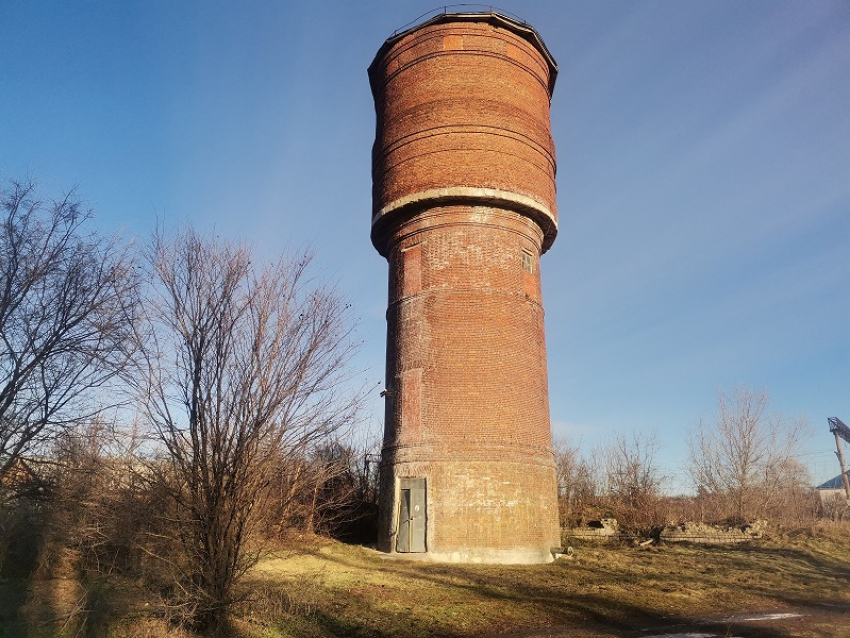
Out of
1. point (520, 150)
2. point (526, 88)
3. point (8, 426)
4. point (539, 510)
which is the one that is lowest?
point (539, 510)

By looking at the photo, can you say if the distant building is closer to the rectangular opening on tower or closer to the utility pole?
the utility pole

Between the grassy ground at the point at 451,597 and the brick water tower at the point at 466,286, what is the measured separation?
118 cm

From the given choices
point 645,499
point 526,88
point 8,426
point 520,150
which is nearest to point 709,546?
point 645,499

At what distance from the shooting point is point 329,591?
8969 millimetres

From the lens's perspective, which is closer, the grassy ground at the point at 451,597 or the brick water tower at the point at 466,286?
the grassy ground at the point at 451,597

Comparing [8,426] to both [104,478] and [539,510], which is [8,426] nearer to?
[104,478]

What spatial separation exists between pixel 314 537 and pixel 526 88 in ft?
40.0

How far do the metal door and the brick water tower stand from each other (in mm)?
31

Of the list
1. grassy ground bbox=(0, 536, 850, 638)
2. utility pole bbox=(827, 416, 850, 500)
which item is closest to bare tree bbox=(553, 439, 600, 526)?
grassy ground bbox=(0, 536, 850, 638)

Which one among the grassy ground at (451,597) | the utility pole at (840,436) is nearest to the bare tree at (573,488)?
the grassy ground at (451,597)

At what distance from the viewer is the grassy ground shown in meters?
7.00

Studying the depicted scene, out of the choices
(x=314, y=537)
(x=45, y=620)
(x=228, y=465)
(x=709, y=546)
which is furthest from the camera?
(x=709, y=546)

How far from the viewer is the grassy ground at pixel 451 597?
275 inches

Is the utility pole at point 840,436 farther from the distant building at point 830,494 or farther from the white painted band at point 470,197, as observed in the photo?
the white painted band at point 470,197
